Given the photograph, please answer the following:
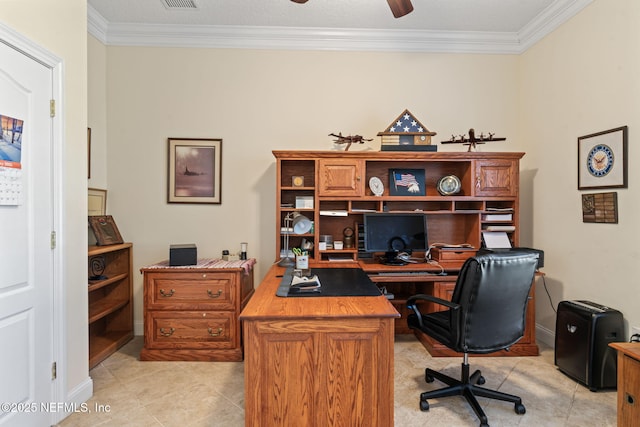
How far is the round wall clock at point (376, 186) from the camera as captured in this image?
10.5 feet

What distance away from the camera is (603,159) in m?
2.51

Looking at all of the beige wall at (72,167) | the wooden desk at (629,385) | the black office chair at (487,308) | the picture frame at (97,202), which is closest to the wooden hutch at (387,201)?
the black office chair at (487,308)

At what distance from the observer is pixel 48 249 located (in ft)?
6.40

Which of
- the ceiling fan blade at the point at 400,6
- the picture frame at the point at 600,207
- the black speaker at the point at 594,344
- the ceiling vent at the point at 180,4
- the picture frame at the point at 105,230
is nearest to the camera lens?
the ceiling fan blade at the point at 400,6

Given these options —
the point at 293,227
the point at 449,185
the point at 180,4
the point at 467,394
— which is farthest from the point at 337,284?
the point at 180,4

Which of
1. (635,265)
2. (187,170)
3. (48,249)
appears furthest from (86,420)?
(635,265)

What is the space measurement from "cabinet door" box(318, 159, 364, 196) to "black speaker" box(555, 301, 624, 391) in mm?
2023

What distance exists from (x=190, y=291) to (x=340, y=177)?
1.74 m

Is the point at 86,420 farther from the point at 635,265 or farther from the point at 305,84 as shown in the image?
the point at 635,265

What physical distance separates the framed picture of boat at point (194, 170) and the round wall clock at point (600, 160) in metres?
3.44

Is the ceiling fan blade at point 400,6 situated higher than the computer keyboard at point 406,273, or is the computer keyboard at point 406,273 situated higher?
the ceiling fan blade at point 400,6

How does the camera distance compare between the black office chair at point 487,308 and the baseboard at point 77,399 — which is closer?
the black office chair at point 487,308

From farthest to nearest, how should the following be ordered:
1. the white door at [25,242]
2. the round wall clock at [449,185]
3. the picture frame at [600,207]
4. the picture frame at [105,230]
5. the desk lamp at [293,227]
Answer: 1. the round wall clock at [449,185]
2. the picture frame at [105,230]
3. the desk lamp at [293,227]
4. the picture frame at [600,207]
5. the white door at [25,242]

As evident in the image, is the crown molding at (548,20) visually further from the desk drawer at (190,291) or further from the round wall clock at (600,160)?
the desk drawer at (190,291)
